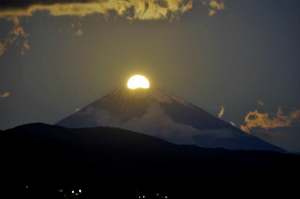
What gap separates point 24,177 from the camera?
105750 millimetres

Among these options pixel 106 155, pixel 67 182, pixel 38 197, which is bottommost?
pixel 38 197

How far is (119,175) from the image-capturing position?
127062mm

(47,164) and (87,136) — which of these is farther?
(87,136)

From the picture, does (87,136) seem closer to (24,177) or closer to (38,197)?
(24,177)

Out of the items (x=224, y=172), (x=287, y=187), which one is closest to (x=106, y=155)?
(x=224, y=172)

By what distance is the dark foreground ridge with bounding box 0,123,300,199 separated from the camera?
337ft

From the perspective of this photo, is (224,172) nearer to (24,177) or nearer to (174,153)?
(174,153)

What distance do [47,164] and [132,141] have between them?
252 ft

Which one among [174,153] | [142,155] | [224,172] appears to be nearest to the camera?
[224,172]

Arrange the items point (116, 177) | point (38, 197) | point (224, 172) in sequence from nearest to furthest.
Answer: point (38, 197), point (116, 177), point (224, 172)

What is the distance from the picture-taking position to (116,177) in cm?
12381

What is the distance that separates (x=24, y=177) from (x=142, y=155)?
55813mm

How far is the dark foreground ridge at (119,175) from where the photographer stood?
102688mm

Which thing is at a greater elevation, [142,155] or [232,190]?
[142,155]
